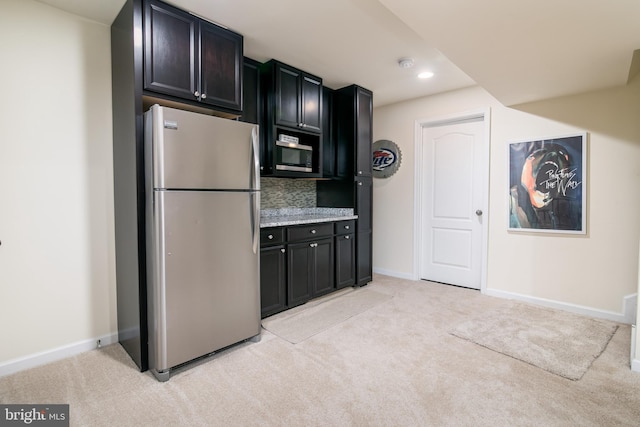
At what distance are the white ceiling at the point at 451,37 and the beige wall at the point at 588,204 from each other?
226mm

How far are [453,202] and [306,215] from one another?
1.93 metres

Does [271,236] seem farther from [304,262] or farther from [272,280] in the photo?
[304,262]

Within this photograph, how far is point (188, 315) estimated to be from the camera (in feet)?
6.96

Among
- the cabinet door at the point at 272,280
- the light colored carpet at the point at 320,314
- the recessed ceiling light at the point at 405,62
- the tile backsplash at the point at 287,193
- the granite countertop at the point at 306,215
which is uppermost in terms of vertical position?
the recessed ceiling light at the point at 405,62

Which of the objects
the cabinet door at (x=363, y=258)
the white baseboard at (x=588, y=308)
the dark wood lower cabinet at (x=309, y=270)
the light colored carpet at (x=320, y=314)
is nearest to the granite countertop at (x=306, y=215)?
the dark wood lower cabinet at (x=309, y=270)

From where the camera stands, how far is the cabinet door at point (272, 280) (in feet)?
9.55

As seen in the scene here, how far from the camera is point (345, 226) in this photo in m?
3.78

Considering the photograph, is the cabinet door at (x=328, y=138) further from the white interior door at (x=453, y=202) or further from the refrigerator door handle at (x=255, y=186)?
the refrigerator door handle at (x=255, y=186)

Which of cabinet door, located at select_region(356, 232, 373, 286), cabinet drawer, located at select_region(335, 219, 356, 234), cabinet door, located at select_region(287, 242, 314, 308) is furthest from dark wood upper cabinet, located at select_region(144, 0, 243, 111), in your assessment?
cabinet door, located at select_region(356, 232, 373, 286)

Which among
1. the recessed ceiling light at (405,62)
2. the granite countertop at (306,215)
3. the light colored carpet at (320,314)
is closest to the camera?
the light colored carpet at (320,314)

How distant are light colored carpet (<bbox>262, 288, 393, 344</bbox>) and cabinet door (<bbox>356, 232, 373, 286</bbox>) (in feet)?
0.72

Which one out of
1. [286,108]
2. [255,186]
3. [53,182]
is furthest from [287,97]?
[53,182]

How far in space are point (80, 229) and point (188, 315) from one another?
1.11 metres

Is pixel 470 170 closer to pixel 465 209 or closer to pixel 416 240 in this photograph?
pixel 465 209
